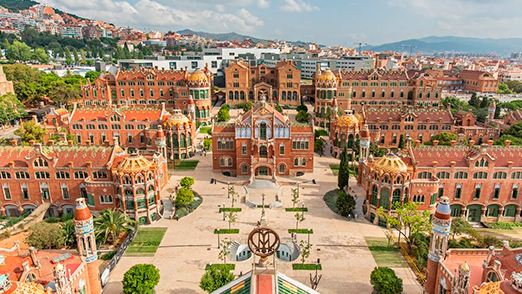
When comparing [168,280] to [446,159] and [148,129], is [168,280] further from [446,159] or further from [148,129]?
[148,129]

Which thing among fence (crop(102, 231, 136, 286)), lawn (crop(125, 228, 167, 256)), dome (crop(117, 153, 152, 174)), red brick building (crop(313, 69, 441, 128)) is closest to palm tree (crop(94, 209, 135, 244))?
fence (crop(102, 231, 136, 286))

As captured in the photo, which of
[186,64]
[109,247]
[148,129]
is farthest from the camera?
[186,64]

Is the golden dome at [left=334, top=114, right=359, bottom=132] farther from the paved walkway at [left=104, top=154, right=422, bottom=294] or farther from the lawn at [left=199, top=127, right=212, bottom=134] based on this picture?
the lawn at [left=199, top=127, right=212, bottom=134]

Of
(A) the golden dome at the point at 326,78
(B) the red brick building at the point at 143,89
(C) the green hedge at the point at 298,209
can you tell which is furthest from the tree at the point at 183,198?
(A) the golden dome at the point at 326,78

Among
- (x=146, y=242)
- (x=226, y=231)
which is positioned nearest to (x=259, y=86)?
(x=226, y=231)

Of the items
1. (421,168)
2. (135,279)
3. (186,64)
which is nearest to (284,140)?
(421,168)
